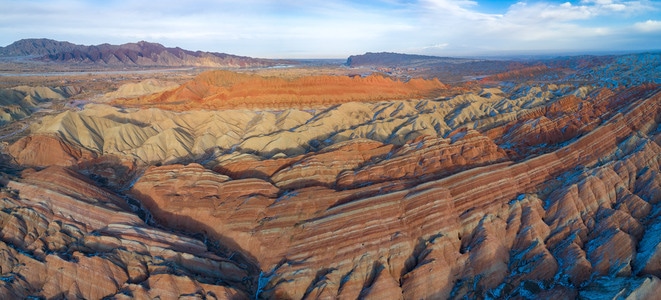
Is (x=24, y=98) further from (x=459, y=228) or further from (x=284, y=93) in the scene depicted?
(x=459, y=228)

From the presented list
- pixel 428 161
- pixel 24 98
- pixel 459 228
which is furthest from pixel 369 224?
pixel 24 98

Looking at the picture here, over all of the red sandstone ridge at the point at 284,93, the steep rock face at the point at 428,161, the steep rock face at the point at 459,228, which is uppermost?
the red sandstone ridge at the point at 284,93

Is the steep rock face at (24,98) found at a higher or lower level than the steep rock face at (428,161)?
higher

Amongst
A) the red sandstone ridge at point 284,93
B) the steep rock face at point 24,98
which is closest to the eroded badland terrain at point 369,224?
the steep rock face at point 24,98

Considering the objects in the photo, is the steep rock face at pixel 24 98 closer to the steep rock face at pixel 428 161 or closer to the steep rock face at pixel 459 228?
the steep rock face at pixel 459 228

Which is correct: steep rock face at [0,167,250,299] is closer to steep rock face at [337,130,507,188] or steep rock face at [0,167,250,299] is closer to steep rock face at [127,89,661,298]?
steep rock face at [127,89,661,298]

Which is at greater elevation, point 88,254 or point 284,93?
point 284,93

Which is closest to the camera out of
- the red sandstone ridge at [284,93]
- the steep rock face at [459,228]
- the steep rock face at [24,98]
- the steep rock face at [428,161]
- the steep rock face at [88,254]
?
the steep rock face at [88,254]

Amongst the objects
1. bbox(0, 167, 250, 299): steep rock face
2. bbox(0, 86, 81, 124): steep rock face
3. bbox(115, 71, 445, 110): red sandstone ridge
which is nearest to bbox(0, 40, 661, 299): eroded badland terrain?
bbox(0, 167, 250, 299): steep rock face

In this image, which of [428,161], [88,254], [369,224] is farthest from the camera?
[428,161]
